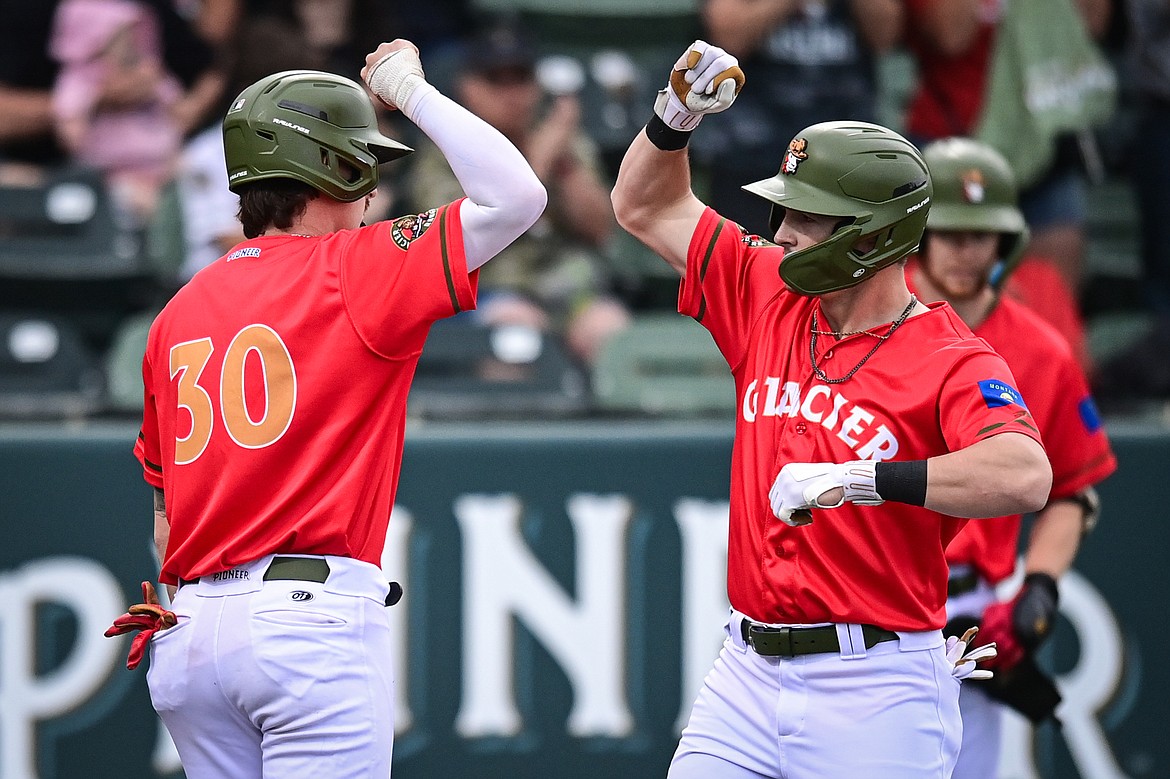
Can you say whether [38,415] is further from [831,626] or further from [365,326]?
[831,626]

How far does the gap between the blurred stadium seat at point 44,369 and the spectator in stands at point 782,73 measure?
299 centimetres

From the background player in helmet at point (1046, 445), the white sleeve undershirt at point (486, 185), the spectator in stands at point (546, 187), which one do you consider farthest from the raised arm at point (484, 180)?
the spectator in stands at point (546, 187)

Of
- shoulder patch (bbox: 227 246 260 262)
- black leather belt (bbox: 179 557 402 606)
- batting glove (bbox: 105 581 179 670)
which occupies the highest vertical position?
shoulder patch (bbox: 227 246 260 262)

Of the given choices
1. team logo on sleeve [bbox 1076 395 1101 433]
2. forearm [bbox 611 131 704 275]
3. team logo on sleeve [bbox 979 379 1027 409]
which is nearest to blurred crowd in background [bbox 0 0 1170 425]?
team logo on sleeve [bbox 1076 395 1101 433]

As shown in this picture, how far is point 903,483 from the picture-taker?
123 inches

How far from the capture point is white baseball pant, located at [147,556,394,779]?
311 centimetres

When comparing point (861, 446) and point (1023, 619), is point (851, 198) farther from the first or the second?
point (1023, 619)

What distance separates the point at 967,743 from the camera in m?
4.55

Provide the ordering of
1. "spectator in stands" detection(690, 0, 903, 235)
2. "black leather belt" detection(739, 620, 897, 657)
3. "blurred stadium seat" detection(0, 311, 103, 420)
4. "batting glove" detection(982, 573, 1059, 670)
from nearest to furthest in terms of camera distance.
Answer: "black leather belt" detection(739, 620, 897, 657)
"batting glove" detection(982, 573, 1059, 670)
"blurred stadium seat" detection(0, 311, 103, 420)
"spectator in stands" detection(690, 0, 903, 235)

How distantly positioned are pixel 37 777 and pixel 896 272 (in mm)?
3745

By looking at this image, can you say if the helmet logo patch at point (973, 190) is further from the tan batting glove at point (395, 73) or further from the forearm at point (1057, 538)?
the tan batting glove at point (395, 73)

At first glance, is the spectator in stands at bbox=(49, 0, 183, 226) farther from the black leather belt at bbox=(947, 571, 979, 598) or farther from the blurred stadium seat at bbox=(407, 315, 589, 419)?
the black leather belt at bbox=(947, 571, 979, 598)

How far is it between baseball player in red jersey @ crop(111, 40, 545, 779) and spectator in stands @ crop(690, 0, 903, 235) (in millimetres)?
4067

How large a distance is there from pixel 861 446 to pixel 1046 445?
1444 millimetres
